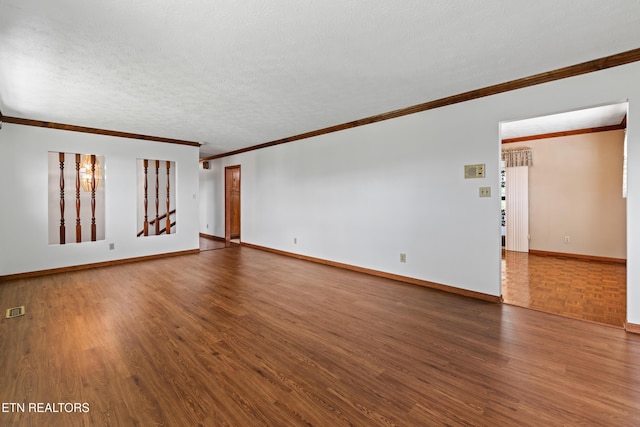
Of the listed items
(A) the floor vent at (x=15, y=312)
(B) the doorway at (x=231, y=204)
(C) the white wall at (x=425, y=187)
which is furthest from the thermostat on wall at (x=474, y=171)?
(B) the doorway at (x=231, y=204)

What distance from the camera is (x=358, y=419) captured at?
163 cm

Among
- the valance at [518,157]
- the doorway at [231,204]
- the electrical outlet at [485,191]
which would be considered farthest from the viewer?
the doorway at [231,204]

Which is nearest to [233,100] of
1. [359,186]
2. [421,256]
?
[359,186]

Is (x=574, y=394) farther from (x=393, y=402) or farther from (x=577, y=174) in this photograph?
(x=577, y=174)

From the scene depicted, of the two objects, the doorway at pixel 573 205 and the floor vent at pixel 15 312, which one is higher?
the doorway at pixel 573 205

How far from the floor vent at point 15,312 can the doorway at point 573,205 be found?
5.62m

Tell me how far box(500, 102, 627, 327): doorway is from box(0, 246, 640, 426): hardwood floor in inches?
62.1

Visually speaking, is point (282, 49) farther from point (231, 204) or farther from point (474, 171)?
point (231, 204)

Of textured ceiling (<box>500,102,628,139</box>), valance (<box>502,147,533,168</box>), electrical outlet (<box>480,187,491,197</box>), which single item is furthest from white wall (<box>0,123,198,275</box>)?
valance (<box>502,147,533,168</box>)

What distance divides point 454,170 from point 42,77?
15.2 ft

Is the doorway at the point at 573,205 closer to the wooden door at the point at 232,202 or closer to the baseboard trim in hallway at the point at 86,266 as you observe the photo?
the baseboard trim in hallway at the point at 86,266

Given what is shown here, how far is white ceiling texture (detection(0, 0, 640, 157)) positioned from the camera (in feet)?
6.42

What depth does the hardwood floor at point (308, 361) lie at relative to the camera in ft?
5.51

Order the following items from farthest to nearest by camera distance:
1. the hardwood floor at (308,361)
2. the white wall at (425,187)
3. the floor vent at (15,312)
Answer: the floor vent at (15,312), the white wall at (425,187), the hardwood floor at (308,361)
